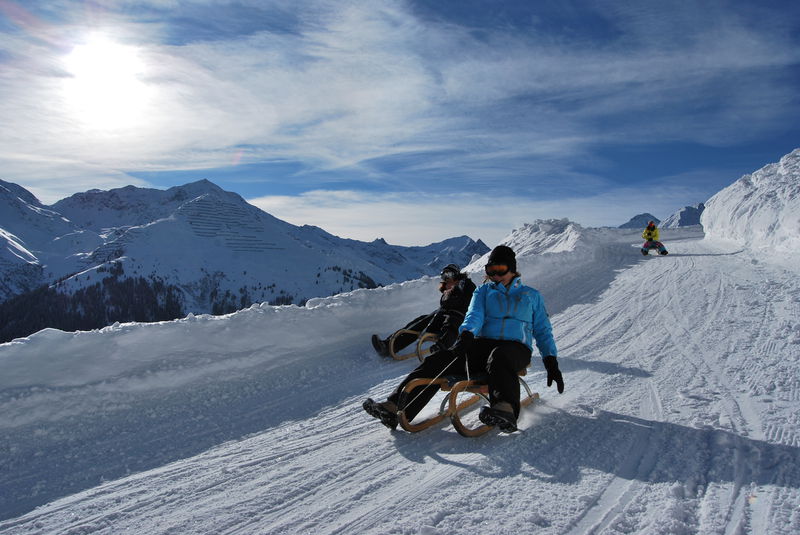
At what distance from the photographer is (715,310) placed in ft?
27.2

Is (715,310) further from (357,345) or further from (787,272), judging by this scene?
(357,345)

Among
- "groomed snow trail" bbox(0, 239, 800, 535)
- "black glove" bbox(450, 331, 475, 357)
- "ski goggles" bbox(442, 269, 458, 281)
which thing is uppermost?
"ski goggles" bbox(442, 269, 458, 281)

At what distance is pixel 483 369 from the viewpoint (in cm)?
440

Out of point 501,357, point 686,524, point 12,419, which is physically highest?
point 501,357

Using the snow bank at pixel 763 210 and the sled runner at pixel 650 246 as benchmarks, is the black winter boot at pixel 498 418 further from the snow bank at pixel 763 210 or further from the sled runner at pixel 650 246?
the sled runner at pixel 650 246

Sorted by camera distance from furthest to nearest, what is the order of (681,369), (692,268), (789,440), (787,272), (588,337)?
(692,268) → (787,272) → (588,337) → (681,369) → (789,440)

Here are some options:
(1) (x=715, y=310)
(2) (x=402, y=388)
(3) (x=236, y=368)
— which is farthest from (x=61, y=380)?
(1) (x=715, y=310)

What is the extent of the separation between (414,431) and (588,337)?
4.52m

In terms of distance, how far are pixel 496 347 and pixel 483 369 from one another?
0.94ft

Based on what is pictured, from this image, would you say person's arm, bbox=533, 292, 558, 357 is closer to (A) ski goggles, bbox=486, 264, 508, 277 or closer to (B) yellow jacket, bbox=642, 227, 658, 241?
(A) ski goggles, bbox=486, 264, 508, 277

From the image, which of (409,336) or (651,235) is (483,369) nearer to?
(409,336)

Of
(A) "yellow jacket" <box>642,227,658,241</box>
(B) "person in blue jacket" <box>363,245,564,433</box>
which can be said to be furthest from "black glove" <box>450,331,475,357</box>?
(A) "yellow jacket" <box>642,227,658,241</box>

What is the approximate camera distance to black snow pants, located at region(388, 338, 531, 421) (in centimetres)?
405

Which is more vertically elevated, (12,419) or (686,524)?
(12,419)
